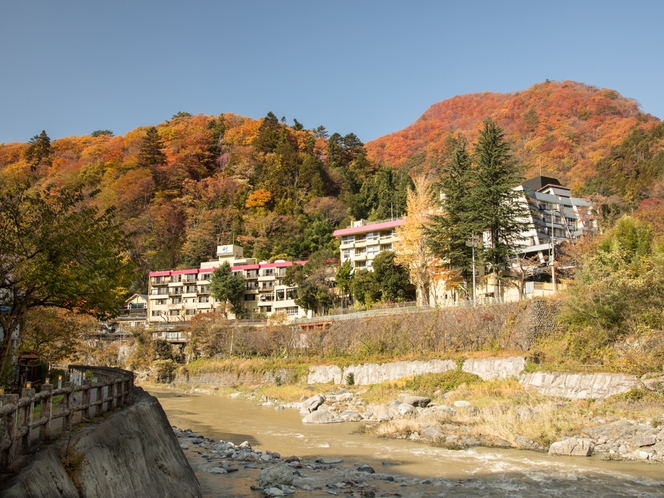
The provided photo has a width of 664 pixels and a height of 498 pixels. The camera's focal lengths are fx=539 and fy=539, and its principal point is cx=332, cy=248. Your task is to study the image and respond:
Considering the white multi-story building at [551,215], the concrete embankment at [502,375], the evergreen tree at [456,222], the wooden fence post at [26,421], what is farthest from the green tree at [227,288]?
the wooden fence post at [26,421]

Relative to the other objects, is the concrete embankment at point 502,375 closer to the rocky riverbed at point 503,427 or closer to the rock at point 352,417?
the rocky riverbed at point 503,427

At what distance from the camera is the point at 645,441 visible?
663 inches

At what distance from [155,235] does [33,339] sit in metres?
53.3

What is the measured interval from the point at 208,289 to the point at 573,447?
53.9m

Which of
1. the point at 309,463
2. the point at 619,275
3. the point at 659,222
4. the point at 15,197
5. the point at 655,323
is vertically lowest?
the point at 309,463

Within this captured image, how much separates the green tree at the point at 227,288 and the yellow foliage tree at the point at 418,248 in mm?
22698

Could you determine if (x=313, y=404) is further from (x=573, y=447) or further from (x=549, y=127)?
(x=549, y=127)

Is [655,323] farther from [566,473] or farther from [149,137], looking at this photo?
[149,137]

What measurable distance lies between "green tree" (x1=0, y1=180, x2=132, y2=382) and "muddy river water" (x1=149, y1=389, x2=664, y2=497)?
5.99m

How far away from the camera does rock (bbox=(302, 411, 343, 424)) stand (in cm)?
2545

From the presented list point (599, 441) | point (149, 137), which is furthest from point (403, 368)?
point (149, 137)

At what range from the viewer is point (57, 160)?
99.6 metres

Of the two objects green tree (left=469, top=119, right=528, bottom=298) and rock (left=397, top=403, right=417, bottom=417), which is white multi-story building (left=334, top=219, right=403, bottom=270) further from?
rock (left=397, top=403, right=417, bottom=417)

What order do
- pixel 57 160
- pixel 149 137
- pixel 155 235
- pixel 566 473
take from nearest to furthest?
pixel 566 473 < pixel 155 235 < pixel 149 137 < pixel 57 160
